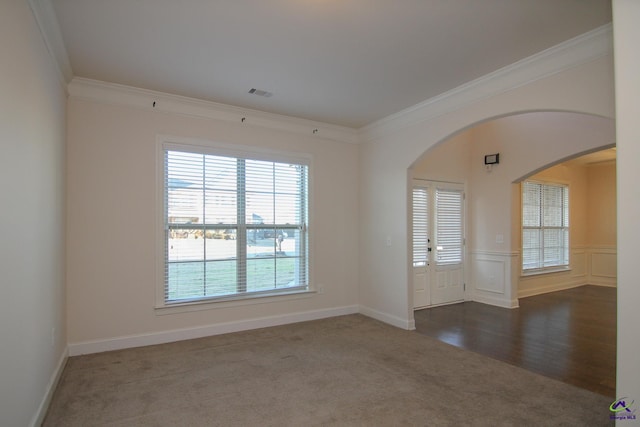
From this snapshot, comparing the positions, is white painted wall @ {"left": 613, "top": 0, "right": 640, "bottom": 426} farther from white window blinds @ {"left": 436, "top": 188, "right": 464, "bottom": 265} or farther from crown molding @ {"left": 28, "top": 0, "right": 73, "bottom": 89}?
white window blinds @ {"left": 436, "top": 188, "right": 464, "bottom": 265}

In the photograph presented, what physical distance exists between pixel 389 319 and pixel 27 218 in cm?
412

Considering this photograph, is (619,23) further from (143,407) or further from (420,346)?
(143,407)

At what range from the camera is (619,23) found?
178 cm

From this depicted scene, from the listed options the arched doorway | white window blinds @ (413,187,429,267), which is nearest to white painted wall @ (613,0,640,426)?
the arched doorway

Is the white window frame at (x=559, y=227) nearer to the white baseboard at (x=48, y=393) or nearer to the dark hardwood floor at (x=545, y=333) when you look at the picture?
the dark hardwood floor at (x=545, y=333)

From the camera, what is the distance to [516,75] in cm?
331

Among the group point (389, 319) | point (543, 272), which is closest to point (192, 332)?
point (389, 319)

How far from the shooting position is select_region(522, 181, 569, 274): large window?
22.4 feet

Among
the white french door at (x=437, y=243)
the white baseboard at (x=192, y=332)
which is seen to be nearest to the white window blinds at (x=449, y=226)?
the white french door at (x=437, y=243)

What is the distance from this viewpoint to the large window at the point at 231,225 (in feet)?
13.5

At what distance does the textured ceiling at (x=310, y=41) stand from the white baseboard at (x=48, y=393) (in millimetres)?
2797

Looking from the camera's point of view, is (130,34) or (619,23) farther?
A: (130,34)

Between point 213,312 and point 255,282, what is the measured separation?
2.12 feet

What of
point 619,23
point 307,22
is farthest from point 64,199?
point 619,23
